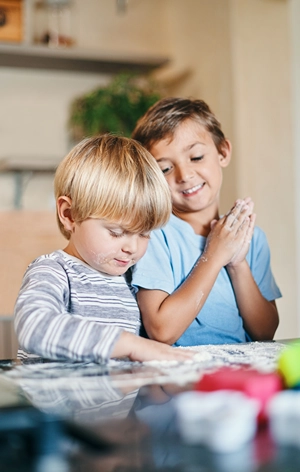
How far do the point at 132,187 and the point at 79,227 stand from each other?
0.13 m

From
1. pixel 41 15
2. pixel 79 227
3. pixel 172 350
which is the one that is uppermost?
pixel 41 15

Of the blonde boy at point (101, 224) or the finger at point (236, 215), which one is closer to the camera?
the blonde boy at point (101, 224)

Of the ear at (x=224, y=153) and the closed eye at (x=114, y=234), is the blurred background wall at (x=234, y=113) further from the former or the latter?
the closed eye at (x=114, y=234)

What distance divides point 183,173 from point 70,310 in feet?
1.47

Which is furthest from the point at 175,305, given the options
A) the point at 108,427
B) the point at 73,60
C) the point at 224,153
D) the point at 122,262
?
the point at 73,60

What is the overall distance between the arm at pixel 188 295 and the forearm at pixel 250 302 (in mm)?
64

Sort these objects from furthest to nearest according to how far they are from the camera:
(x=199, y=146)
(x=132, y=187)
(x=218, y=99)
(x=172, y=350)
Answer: (x=218, y=99)
(x=199, y=146)
(x=132, y=187)
(x=172, y=350)

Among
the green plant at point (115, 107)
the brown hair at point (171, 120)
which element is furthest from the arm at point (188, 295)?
the green plant at point (115, 107)

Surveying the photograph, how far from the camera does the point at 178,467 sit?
40 centimetres

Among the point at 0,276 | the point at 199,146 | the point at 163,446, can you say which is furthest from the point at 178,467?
the point at 0,276

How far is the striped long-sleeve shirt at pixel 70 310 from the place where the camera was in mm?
819

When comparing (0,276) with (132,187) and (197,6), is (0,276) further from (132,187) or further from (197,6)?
(197,6)

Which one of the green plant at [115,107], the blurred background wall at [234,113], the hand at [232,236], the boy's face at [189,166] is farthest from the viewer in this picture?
the green plant at [115,107]

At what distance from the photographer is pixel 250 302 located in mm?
1354
